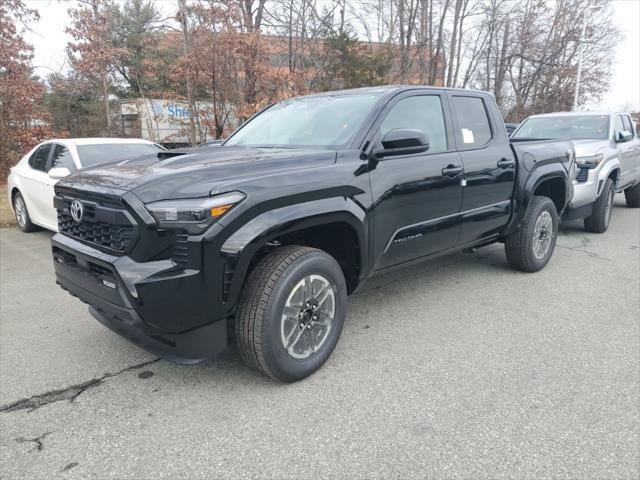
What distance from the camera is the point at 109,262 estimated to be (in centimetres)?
264

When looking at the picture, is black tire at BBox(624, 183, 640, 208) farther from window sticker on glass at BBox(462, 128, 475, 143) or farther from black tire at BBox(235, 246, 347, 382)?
black tire at BBox(235, 246, 347, 382)

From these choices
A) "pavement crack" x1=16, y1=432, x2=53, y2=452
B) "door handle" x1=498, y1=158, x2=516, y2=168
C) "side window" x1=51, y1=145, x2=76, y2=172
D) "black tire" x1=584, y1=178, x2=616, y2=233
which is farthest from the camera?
"black tire" x1=584, y1=178, x2=616, y2=233

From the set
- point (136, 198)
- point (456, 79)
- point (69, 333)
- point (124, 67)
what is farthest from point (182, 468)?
point (456, 79)

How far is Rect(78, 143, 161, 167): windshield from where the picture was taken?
6586 millimetres

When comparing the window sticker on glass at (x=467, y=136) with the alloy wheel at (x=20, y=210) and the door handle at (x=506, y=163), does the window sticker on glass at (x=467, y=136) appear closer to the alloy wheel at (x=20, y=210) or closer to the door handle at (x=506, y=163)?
the door handle at (x=506, y=163)

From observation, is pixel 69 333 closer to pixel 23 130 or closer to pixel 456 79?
pixel 23 130

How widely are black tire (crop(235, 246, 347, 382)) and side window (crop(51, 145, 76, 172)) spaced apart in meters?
4.72

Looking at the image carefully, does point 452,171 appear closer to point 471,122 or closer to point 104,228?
point 471,122

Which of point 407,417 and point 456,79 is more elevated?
point 456,79

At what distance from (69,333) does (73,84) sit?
13002 mm

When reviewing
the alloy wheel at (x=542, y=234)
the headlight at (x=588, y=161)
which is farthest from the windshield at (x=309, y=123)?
the headlight at (x=588, y=161)

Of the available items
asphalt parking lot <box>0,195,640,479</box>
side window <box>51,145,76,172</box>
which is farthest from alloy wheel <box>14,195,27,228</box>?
asphalt parking lot <box>0,195,640,479</box>

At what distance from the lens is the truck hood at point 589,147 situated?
280 inches

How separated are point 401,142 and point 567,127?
6.47 m
